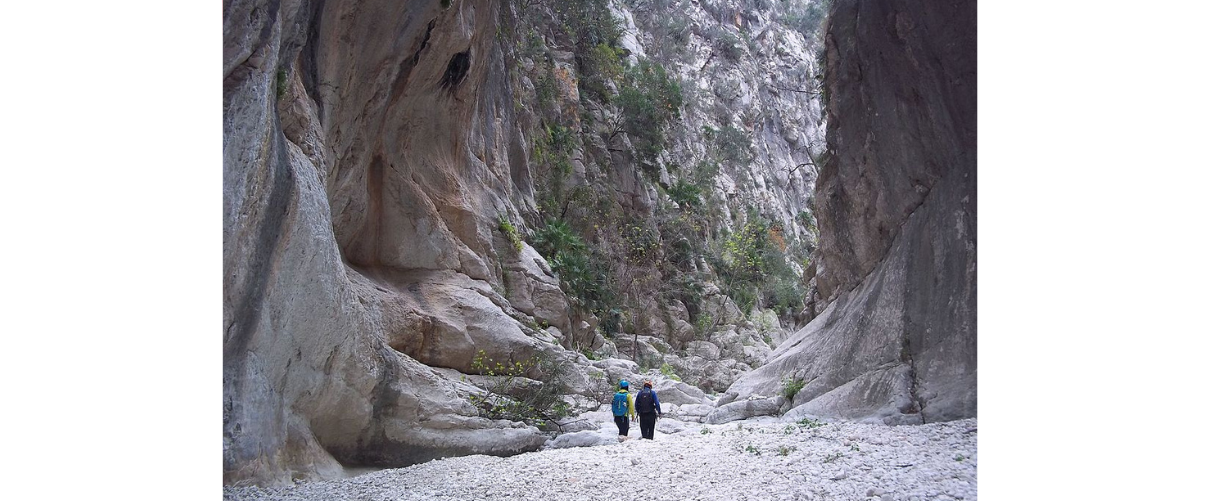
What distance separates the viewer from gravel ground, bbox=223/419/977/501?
4926mm

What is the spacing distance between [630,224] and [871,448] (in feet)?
61.2

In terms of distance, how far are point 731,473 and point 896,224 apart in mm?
5533

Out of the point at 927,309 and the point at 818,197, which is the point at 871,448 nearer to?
the point at 927,309

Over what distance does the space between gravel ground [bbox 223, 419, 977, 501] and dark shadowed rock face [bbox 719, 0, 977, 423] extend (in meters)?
0.81

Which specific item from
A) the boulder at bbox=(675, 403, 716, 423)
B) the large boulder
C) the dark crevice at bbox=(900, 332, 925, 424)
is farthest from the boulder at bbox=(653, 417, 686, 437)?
the large boulder

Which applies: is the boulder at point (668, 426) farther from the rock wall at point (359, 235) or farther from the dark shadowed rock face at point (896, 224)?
the rock wall at point (359, 235)

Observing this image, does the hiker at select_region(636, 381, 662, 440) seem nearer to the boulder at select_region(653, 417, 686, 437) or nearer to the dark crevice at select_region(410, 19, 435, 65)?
the boulder at select_region(653, 417, 686, 437)

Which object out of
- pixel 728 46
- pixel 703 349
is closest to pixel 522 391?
pixel 703 349

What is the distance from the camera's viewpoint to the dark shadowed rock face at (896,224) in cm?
733

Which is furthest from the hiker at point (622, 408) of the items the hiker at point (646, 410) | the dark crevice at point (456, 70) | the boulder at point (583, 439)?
the dark crevice at point (456, 70)

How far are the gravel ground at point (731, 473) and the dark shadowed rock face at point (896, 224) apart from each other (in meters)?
0.81

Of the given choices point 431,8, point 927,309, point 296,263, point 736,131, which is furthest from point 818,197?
point 736,131

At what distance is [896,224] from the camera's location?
9836mm

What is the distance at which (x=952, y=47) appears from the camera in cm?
772
